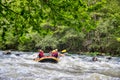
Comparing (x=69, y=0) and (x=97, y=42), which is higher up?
(x=69, y=0)

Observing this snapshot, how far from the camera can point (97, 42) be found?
3666cm

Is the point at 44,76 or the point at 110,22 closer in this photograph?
the point at 44,76

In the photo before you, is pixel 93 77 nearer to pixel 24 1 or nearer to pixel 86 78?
pixel 86 78

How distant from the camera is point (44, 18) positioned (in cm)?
538

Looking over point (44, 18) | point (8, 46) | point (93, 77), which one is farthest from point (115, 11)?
point (44, 18)

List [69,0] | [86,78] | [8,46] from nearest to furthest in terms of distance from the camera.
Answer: [69,0]
[86,78]
[8,46]

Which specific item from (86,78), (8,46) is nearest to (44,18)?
(86,78)

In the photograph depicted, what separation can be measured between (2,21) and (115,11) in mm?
33621

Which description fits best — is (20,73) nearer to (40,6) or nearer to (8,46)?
(40,6)

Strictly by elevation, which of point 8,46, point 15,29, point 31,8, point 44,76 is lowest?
point 8,46

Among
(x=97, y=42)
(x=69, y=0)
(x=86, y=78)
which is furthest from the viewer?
(x=97, y=42)

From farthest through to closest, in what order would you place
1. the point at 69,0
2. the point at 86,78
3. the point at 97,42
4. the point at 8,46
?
the point at 8,46, the point at 97,42, the point at 86,78, the point at 69,0

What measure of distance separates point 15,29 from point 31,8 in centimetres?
47

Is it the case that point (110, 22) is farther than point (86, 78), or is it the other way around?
point (110, 22)
